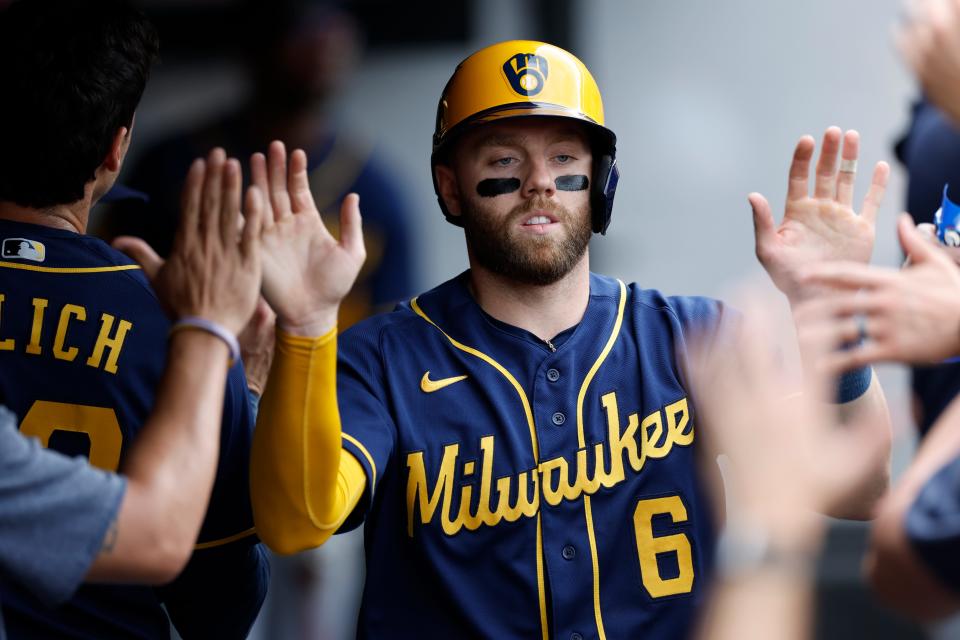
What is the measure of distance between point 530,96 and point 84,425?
924 mm

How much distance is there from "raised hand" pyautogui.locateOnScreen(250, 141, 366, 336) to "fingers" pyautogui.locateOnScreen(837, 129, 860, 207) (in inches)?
30.8

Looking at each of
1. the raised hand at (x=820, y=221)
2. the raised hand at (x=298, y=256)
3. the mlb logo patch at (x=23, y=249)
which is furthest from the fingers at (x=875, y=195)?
the mlb logo patch at (x=23, y=249)

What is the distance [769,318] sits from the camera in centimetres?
134

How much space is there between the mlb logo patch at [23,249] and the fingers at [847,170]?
125 centimetres

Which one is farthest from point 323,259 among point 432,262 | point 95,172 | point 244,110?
point 432,262

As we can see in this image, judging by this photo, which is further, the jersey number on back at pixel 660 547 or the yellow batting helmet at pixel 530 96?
the yellow batting helmet at pixel 530 96

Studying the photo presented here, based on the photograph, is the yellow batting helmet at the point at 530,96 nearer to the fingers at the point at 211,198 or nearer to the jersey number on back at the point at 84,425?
the fingers at the point at 211,198

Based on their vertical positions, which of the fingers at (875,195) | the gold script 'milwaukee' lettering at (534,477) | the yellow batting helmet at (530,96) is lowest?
the gold script 'milwaukee' lettering at (534,477)

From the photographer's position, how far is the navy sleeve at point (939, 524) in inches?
51.9

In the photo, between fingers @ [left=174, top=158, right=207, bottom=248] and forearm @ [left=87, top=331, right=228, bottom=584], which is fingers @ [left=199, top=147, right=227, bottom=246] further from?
forearm @ [left=87, top=331, right=228, bottom=584]

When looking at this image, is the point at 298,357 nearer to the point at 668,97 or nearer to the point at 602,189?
the point at 602,189

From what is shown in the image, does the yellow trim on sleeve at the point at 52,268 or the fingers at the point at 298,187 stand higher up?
the fingers at the point at 298,187

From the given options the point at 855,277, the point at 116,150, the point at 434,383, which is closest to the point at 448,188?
the point at 434,383

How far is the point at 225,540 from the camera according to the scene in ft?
6.73
